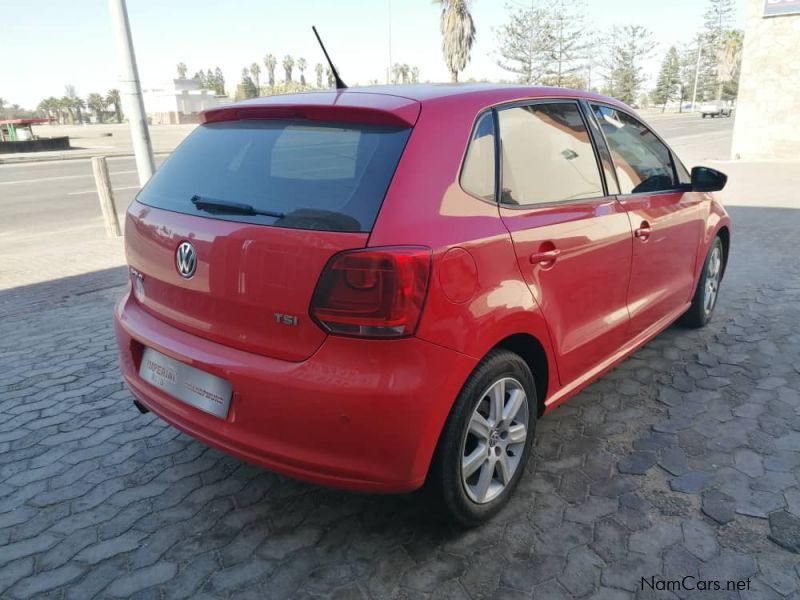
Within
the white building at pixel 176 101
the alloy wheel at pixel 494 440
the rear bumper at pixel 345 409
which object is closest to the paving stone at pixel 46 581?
the rear bumper at pixel 345 409

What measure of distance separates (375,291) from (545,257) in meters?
0.89

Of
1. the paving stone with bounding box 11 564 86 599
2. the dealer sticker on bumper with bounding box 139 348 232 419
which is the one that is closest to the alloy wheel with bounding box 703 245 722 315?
the dealer sticker on bumper with bounding box 139 348 232 419

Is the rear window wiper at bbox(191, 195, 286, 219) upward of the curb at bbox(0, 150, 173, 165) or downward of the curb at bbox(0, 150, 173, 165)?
upward

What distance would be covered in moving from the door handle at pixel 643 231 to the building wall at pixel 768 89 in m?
18.3

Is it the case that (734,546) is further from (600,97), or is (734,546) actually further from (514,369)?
(600,97)

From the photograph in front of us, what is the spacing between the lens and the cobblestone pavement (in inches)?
90.2

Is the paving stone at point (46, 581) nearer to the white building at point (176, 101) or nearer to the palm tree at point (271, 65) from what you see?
the white building at point (176, 101)

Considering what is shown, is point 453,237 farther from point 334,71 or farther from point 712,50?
point 712,50


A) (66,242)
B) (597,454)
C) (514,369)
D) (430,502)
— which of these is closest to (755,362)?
(597,454)

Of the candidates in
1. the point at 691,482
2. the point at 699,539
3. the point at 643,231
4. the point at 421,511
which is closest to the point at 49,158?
the point at 643,231

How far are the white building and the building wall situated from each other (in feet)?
223

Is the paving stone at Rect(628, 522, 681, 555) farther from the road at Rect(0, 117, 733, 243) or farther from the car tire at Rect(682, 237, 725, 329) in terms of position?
the road at Rect(0, 117, 733, 243)

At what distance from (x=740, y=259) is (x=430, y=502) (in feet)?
20.0

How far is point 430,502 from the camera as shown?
2350 mm
